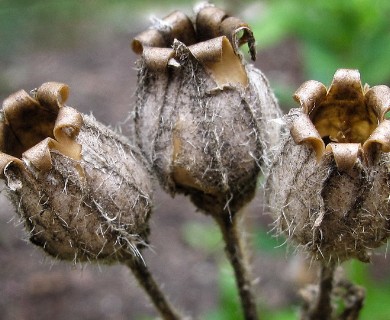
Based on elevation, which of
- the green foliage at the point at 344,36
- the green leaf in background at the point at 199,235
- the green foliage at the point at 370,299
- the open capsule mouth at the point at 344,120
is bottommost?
the green leaf in background at the point at 199,235

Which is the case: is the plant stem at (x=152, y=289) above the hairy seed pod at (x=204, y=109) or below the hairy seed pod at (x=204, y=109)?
below

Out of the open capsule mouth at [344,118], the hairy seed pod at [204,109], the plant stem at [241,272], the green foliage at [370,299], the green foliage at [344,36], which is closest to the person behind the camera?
the open capsule mouth at [344,118]

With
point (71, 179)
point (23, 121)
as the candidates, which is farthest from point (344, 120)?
point (23, 121)

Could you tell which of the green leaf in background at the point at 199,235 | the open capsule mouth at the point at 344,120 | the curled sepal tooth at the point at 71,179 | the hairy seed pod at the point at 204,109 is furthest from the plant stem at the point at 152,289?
the green leaf in background at the point at 199,235

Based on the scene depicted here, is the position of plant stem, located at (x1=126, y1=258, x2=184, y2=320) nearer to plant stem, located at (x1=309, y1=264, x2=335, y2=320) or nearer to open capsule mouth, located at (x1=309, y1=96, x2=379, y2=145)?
plant stem, located at (x1=309, y1=264, x2=335, y2=320)

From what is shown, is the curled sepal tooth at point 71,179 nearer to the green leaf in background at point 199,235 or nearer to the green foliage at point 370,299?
the green foliage at point 370,299

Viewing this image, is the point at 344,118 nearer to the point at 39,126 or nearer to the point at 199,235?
the point at 39,126

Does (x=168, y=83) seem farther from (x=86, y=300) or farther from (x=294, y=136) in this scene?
(x=86, y=300)
